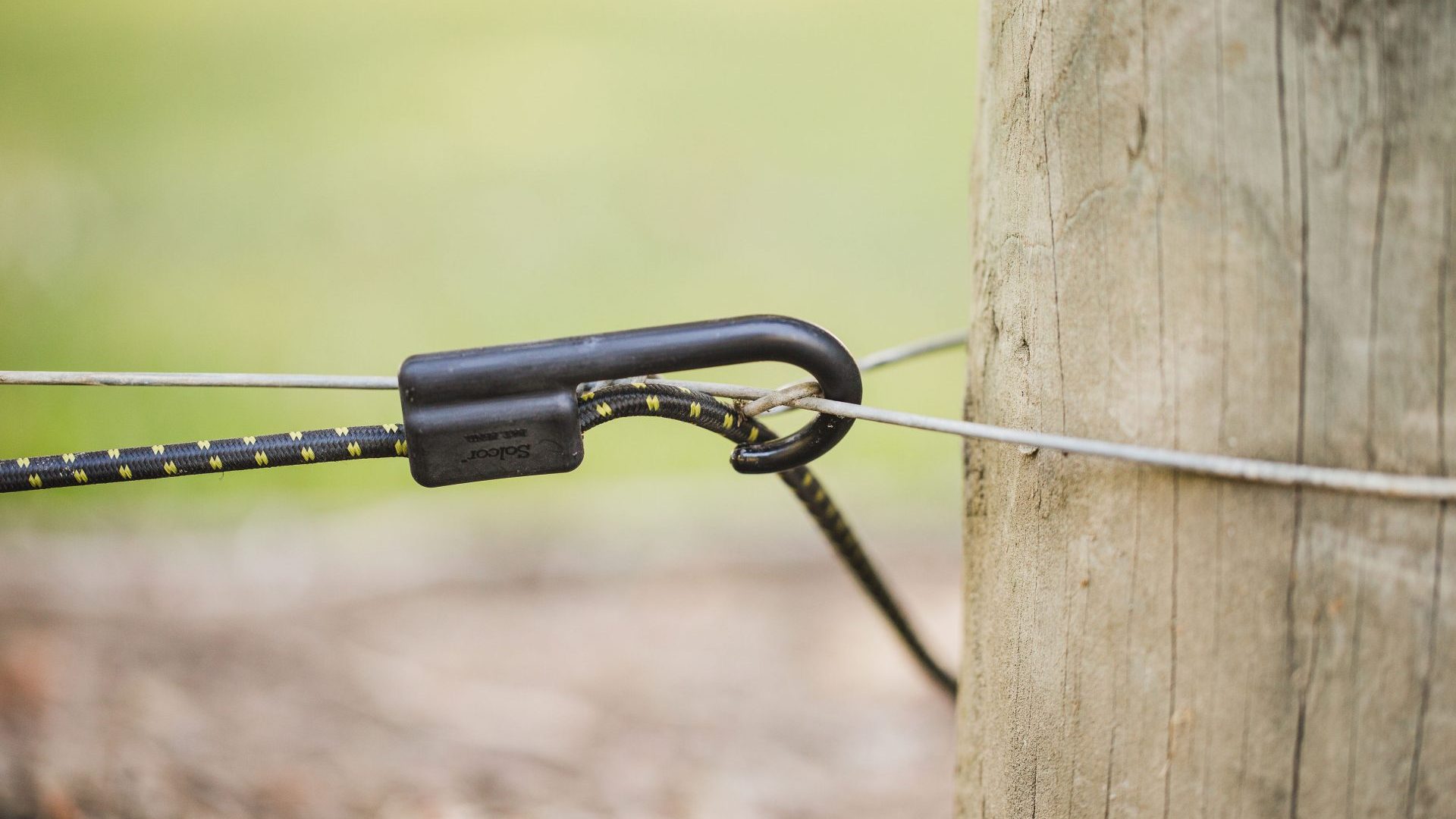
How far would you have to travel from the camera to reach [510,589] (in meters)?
3.27

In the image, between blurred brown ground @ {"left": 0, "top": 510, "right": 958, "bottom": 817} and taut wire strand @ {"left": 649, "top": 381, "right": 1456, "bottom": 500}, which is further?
blurred brown ground @ {"left": 0, "top": 510, "right": 958, "bottom": 817}

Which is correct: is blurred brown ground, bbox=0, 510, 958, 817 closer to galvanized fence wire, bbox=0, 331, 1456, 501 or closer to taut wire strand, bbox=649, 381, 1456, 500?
galvanized fence wire, bbox=0, 331, 1456, 501

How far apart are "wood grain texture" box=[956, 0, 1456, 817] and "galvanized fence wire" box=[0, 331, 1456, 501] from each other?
0.05 ft

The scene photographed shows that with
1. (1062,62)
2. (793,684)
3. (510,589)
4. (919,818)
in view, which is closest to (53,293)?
(510,589)

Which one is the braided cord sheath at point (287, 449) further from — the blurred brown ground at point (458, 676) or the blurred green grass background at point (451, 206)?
the blurred green grass background at point (451, 206)

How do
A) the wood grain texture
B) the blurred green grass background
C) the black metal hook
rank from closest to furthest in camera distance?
the wood grain texture < the black metal hook < the blurred green grass background

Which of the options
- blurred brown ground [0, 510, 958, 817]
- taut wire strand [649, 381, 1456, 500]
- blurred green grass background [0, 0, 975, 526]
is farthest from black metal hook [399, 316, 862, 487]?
blurred green grass background [0, 0, 975, 526]

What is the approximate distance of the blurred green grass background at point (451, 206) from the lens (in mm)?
4496

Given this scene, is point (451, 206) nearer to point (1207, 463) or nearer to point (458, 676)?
point (458, 676)

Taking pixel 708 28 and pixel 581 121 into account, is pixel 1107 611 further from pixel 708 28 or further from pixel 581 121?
pixel 708 28

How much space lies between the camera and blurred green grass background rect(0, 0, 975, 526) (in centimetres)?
450

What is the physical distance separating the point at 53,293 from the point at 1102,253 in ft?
21.4

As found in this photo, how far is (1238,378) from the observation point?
701 millimetres

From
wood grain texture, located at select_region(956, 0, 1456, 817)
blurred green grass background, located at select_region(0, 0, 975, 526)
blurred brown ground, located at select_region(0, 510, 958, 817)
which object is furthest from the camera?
blurred green grass background, located at select_region(0, 0, 975, 526)
